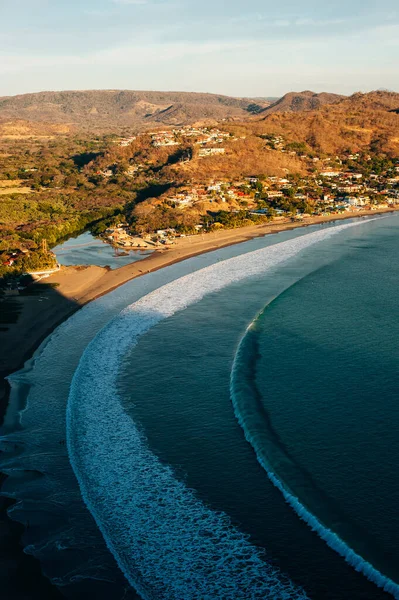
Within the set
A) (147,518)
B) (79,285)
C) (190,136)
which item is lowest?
(147,518)

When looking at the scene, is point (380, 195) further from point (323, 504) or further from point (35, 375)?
point (323, 504)

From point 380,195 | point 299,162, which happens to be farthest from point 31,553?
point 299,162

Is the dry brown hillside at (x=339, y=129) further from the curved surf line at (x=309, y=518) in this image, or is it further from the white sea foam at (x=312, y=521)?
the white sea foam at (x=312, y=521)

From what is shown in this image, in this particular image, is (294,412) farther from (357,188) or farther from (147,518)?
(357,188)

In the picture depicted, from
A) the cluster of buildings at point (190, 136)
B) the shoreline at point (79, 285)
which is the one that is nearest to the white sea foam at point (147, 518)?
the shoreline at point (79, 285)

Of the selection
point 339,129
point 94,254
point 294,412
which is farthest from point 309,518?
point 339,129
